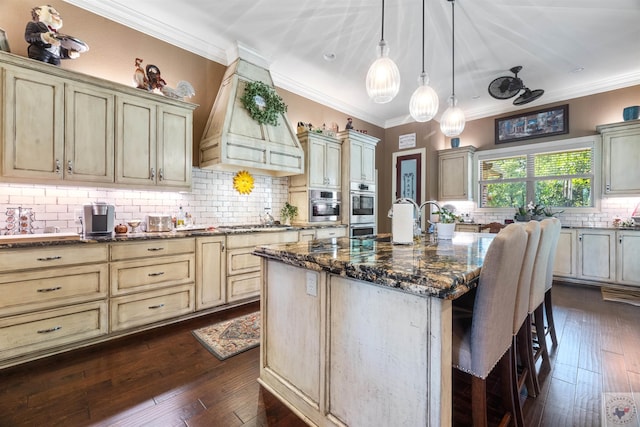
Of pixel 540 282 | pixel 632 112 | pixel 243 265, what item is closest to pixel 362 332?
pixel 540 282

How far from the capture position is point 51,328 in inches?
85.2

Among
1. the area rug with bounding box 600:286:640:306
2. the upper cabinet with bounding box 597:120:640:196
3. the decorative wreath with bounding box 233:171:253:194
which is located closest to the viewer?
the area rug with bounding box 600:286:640:306

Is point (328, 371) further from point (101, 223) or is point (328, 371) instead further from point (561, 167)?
point (561, 167)

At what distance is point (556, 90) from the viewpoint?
15.9 ft

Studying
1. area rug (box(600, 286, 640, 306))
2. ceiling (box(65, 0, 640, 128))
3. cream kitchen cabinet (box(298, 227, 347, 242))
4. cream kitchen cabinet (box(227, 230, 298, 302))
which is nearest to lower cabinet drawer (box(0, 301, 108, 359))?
cream kitchen cabinet (box(227, 230, 298, 302))

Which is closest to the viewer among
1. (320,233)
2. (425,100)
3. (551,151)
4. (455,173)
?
(425,100)

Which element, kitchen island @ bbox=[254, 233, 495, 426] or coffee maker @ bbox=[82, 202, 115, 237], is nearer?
kitchen island @ bbox=[254, 233, 495, 426]

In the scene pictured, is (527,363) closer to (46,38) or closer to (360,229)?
(360,229)

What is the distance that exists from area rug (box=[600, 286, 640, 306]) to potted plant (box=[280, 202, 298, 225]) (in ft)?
14.1

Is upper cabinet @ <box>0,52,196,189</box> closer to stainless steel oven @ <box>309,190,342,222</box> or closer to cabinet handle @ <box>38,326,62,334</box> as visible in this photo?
cabinet handle @ <box>38,326,62,334</box>

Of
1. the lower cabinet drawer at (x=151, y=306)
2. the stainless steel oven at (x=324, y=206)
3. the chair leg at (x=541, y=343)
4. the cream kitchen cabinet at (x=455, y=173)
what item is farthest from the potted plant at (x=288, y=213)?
the cream kitchen cabinet at (x=455, y=173)

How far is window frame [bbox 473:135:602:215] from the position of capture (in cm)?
453

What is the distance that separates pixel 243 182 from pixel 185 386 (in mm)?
2709

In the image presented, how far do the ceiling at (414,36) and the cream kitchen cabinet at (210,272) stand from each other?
2.45m
